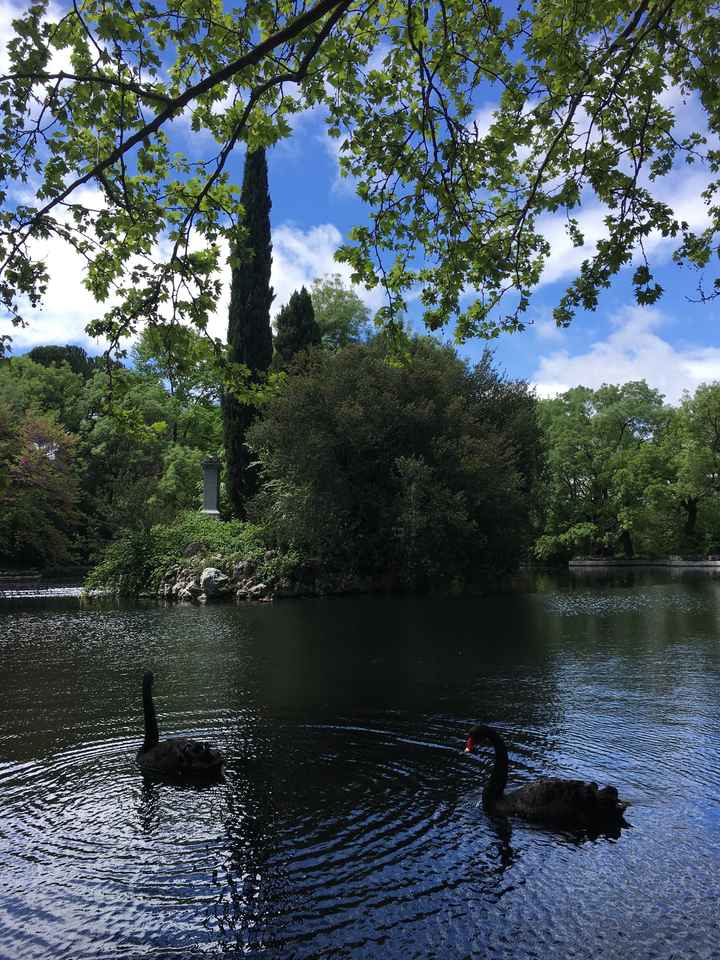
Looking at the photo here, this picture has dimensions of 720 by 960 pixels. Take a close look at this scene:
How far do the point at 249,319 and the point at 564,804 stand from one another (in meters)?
35.7

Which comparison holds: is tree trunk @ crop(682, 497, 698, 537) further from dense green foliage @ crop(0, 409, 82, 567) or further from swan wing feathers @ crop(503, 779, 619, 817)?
swan wing feathers @ crop(503, 779, 619, 817)

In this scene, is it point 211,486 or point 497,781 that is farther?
point 211,486

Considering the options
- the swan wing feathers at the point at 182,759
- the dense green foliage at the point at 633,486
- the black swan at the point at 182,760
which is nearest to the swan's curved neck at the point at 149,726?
the black swan at the point at 182,760

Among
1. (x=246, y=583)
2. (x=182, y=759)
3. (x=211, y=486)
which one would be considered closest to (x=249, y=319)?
(x=211, y=486)

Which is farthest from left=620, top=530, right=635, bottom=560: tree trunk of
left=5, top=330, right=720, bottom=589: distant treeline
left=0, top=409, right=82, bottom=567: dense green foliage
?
left=0, top=409, right=82, bottom=567: dense green foliage

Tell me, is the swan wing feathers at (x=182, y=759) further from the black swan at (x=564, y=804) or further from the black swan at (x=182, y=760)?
the black swan at (x=564, y=804)

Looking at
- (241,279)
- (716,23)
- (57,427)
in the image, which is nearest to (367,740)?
(716,23)

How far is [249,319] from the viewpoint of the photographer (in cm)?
3934

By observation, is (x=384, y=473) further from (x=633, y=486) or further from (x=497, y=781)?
(x=633, y=486)

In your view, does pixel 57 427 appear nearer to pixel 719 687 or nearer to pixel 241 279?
pixel 241 279

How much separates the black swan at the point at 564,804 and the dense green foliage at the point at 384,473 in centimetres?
2154

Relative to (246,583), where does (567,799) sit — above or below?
below

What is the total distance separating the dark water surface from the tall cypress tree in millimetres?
23280

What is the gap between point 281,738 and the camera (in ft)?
30.2
